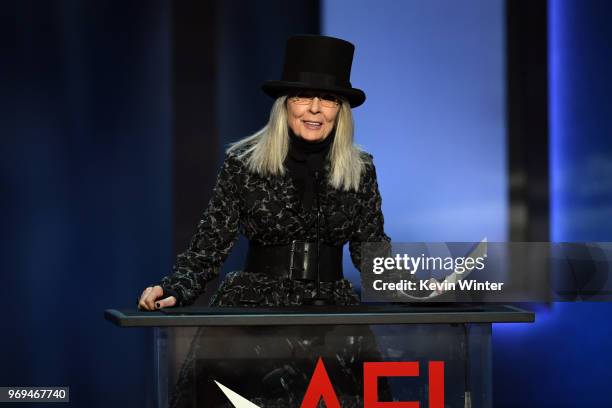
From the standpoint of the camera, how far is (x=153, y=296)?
7.32 ft

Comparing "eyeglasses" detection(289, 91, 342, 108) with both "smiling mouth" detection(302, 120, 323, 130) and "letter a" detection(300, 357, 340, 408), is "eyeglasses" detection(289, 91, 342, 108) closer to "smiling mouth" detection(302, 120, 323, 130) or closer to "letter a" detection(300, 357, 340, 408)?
"smiling mouth" detection(302, 120, 323, 130)

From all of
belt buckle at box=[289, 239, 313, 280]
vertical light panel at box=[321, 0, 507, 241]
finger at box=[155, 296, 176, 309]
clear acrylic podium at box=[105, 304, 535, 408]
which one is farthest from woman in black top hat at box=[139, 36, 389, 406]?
vertical light panel at box=[321, 0, 507, 241]

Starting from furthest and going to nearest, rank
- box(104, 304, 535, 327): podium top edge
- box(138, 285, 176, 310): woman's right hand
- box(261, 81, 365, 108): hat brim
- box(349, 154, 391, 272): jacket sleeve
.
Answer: box(349, 154, 391, 272): jacket sleeve, box(261, 81, 365, 108): hat brim, box(138, 285, 176, 310): woman's right hand, box(104, 304, 535, 327): podium top edge

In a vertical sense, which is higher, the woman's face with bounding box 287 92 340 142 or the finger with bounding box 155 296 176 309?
the woman's face with bounding box 287 92 340 142

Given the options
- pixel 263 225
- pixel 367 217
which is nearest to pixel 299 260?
pixel 263 225

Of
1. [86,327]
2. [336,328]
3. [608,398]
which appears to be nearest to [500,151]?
[608,398]

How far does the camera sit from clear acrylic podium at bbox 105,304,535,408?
6.73ft

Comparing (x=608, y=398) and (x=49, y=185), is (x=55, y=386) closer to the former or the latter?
(x=49, y=185)

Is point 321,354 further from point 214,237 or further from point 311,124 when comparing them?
point 311,124

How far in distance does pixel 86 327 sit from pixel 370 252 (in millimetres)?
2066

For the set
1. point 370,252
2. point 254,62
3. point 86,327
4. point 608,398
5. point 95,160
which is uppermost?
point 254,62

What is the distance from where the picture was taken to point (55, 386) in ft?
12.9

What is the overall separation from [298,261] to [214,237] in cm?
23

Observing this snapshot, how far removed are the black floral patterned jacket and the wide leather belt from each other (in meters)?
0.02
